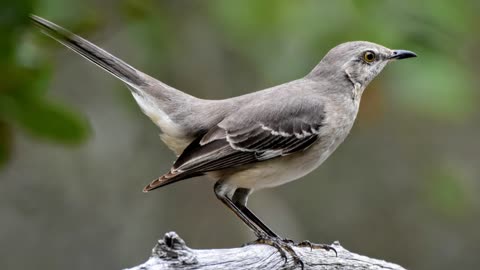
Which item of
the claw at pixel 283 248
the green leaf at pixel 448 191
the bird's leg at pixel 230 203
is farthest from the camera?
the green leaf at pixel 448 191

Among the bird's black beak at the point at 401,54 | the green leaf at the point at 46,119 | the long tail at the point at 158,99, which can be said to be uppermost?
the bird's black beak at the point at 401,54

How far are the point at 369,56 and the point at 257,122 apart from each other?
3.09 ft

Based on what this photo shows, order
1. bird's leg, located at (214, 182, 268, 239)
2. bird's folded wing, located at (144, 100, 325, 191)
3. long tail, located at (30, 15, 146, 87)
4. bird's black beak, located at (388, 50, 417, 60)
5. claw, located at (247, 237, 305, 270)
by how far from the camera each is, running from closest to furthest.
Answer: claw, located at (247, 237, 305, 270)
long tail, located at (30, 15, 146, 87)
bird's folded wing, located at (144, 100, 325, 191)
bird's leg, located at (214, 182, 268, 239)
bird's black beak, located at (388, 50, 417, 60)

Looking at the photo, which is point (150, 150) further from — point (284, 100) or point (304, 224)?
point (284, 100)

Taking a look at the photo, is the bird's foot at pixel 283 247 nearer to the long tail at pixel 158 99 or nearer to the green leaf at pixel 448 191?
the long tail at pixel 158 99

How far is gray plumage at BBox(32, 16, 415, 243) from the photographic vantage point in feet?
17.3

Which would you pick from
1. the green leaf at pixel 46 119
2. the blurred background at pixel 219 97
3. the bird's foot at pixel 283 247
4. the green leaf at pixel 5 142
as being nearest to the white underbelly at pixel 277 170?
the bird's foot at pixel 283 247

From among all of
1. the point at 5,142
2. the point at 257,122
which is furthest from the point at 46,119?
the point at 257,122

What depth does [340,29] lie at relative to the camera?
240 inches

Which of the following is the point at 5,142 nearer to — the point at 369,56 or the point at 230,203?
the point at 230,203

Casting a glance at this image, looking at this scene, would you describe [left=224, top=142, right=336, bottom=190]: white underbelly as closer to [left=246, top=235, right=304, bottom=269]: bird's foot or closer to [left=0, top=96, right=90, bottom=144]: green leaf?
[left=246, top=235, right=304, bottom=269]: bird's foot

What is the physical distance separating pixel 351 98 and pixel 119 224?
3.98 m

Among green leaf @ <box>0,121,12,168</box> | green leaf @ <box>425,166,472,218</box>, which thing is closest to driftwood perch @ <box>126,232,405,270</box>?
green leaf @ <box>0,121,12,168</box>

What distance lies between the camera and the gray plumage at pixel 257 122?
5.29 m
